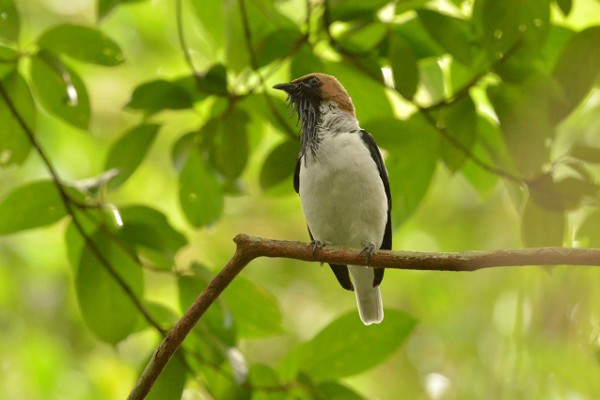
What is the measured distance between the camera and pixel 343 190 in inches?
118

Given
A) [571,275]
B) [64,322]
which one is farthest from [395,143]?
[64,322]

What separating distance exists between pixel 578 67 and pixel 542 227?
21.2 inches

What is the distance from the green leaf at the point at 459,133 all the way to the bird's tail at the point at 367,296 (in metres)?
0.72

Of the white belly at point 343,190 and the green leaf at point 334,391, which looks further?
the white belly at point 343,190

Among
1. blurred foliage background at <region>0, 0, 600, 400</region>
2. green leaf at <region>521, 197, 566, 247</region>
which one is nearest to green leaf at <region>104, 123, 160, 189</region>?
blurred foliage background at <region>0, 0, 600, 400</region>

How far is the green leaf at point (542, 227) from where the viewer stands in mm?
2598

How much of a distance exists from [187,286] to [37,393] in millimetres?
3272

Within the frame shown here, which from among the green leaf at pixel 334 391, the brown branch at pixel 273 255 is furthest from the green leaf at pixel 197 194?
the brown branch at pixel 273 255

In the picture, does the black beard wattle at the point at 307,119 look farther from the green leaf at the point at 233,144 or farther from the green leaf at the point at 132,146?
the green leaf at the point at 132,146

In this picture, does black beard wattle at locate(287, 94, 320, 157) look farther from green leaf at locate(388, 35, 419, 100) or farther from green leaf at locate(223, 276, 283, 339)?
green leaf at locate(223, 276, 283, 339)

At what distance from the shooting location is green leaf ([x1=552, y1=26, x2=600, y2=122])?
2.61 meters

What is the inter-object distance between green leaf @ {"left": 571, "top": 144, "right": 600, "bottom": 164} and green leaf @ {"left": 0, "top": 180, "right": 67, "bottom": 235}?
5.75ft

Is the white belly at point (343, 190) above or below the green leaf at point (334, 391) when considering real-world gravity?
above

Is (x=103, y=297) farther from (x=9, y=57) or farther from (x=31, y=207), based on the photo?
(x=9, y=57)
